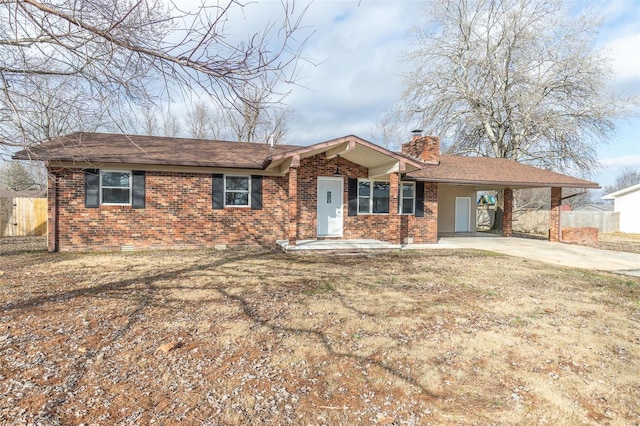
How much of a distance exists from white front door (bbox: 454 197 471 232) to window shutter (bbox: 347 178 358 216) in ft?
25.6

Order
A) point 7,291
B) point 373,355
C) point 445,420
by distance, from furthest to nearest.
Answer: point 7,291 < point 373,355 < point 445,420

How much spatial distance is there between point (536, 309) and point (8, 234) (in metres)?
19.7

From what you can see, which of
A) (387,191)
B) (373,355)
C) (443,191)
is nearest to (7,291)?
(373,355)

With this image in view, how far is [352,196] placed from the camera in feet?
40.7

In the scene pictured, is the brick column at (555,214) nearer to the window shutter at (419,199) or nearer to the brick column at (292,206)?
the window shutter at (419,199)

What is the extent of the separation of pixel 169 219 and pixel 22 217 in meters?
9.86

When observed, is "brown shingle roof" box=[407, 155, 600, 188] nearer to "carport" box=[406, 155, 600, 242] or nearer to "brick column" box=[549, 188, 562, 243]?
"carport" box=[406, 155, 600, 242]

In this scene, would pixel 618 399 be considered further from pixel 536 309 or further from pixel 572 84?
pixel 572 84

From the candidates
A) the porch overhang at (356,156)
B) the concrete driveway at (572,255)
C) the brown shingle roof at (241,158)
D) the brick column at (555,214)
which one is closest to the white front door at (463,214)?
the brown shingle roof at (241,158)

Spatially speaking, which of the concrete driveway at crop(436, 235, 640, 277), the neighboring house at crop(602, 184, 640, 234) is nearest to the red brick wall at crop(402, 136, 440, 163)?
the concrete driveway at crop(436, 235, 640, 277)

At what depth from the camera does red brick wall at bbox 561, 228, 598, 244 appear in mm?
14188

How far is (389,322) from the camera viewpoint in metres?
4.53

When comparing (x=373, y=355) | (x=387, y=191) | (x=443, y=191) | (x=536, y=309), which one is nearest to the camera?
(x=373, y=355)

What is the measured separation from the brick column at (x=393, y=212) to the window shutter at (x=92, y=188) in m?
8.76
